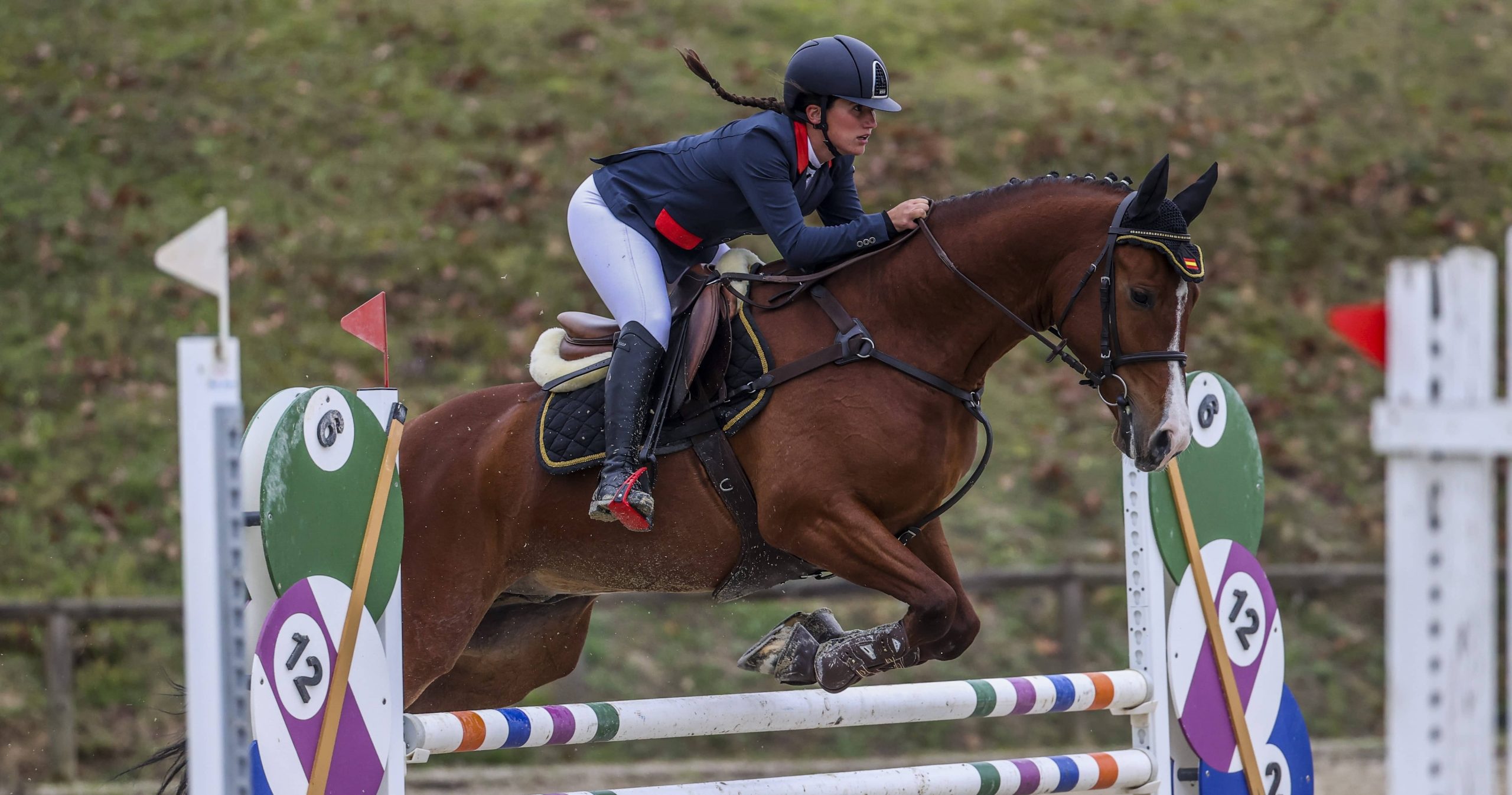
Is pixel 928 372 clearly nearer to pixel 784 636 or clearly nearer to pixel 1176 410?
pixel 1176 410

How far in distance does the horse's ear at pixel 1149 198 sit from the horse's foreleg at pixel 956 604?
911 mm

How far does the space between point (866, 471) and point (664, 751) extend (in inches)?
163

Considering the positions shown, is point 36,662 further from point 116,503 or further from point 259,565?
point 259,565

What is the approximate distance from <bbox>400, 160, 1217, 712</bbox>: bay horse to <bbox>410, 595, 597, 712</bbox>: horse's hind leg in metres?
0.27

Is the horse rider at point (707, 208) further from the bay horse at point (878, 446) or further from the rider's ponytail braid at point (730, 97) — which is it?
the bay horse at point (878, 446)

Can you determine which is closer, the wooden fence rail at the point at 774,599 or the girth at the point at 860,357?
the girth at the point at 860,357

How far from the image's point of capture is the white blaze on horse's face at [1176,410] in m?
3.26

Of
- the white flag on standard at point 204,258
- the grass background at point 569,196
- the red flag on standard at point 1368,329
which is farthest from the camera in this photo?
the grass background at point 569,196

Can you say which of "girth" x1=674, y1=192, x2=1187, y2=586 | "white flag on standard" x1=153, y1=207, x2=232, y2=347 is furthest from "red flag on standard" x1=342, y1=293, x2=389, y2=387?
"white flag on standard" x1=153, y1=207, x2=232, y2=347

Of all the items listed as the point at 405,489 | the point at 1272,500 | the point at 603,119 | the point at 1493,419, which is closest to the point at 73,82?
the point at 603,119

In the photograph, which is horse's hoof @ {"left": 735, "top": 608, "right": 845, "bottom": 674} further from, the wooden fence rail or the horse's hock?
the wooden fence rail

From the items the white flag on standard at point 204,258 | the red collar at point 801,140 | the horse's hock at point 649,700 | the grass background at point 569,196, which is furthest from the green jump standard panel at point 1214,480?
the grass background at point 569,196

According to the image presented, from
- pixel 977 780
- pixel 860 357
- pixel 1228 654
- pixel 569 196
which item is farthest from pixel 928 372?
pixel 569 196

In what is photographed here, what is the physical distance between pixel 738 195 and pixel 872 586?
1.00 m
